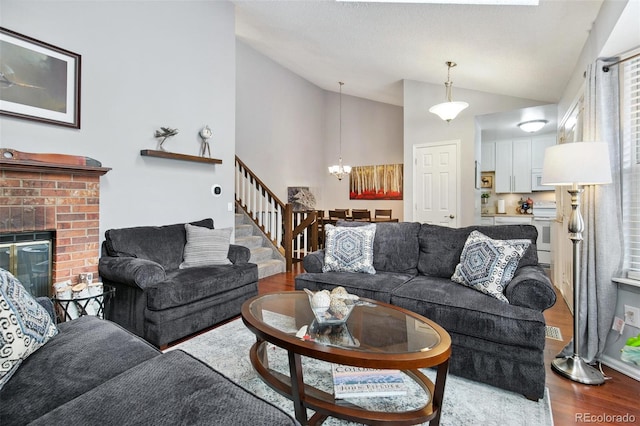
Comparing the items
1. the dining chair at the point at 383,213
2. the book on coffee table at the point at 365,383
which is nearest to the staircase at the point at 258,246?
the dining chair at the point at 383,213

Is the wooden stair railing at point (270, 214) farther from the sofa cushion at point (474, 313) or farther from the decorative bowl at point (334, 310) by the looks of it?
the decorative bowl at point (334, 310)

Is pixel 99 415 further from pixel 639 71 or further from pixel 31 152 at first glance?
pixel 639 71

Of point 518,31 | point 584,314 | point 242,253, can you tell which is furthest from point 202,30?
point 584,314

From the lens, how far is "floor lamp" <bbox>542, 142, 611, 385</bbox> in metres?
2.10

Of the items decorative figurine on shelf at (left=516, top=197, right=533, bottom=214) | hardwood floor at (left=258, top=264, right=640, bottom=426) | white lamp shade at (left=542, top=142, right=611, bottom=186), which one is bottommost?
hardwood floor at (left=258, top=264, right=640, bottom=426)

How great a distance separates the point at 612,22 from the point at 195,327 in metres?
3.75

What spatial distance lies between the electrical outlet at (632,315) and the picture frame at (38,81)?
4.51 meters

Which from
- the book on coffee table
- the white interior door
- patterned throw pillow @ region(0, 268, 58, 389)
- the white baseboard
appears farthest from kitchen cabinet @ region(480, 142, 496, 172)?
patterned throw pillow @ region(0, 268, 58, 389)

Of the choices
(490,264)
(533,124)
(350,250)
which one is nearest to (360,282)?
(350,250)

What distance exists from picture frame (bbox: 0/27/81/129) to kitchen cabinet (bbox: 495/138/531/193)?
22.6 ft

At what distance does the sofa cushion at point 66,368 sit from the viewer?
107 centimetres

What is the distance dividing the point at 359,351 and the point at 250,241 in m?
4.09

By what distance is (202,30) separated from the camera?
4148 mm

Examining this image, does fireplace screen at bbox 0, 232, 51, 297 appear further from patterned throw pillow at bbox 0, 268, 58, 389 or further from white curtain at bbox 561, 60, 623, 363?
white curtain at bbox 561, 60, 623, 363
